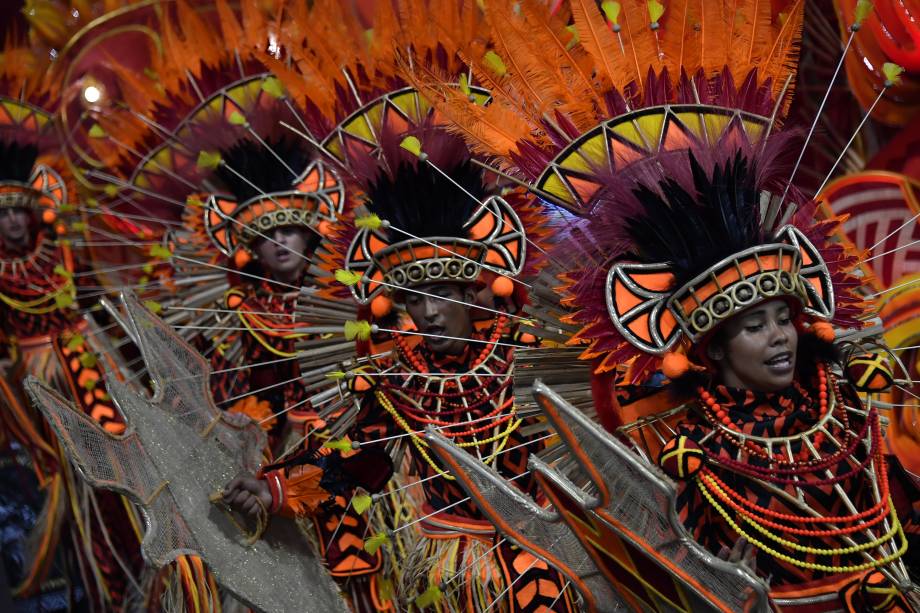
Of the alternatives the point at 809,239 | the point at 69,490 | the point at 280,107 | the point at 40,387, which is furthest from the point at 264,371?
the point at 809,239

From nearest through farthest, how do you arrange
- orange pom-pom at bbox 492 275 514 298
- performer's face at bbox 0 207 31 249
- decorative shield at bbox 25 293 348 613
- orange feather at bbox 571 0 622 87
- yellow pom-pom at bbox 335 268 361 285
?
orange feather at bbox 571 0 622 87 → decorative shield at bbox 25 293 348 613 → yellow pom-pom at bbox 335 268 361 285 → orange pom-pom at bbox 492 275 514 298 → performer's face at bbox 0 207 31 249

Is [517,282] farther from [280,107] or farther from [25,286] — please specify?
[25,286]

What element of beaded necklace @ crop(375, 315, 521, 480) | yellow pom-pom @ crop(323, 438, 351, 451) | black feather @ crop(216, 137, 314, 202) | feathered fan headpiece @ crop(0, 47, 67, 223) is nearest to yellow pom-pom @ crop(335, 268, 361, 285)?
beaded necklace @ crop(375, 315, 521, 480)

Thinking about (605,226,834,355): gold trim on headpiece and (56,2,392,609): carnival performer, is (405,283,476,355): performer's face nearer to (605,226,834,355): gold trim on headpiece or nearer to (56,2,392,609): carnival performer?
(56,2,392,609): carnival performer

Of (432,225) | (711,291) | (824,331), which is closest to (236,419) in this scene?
(432,225)

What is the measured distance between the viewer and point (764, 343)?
95.3 inches

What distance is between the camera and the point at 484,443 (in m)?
3.28

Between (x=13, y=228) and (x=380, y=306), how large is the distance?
123 inches

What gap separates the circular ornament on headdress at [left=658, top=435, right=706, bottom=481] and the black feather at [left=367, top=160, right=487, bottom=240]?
107cm

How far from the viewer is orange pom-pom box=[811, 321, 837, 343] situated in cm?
250

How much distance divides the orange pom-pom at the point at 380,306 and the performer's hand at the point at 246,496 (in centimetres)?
57

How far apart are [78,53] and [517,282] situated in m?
4.05

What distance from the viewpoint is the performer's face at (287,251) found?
4.46 m

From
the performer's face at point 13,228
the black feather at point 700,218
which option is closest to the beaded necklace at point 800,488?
the black feather at point 700,218
